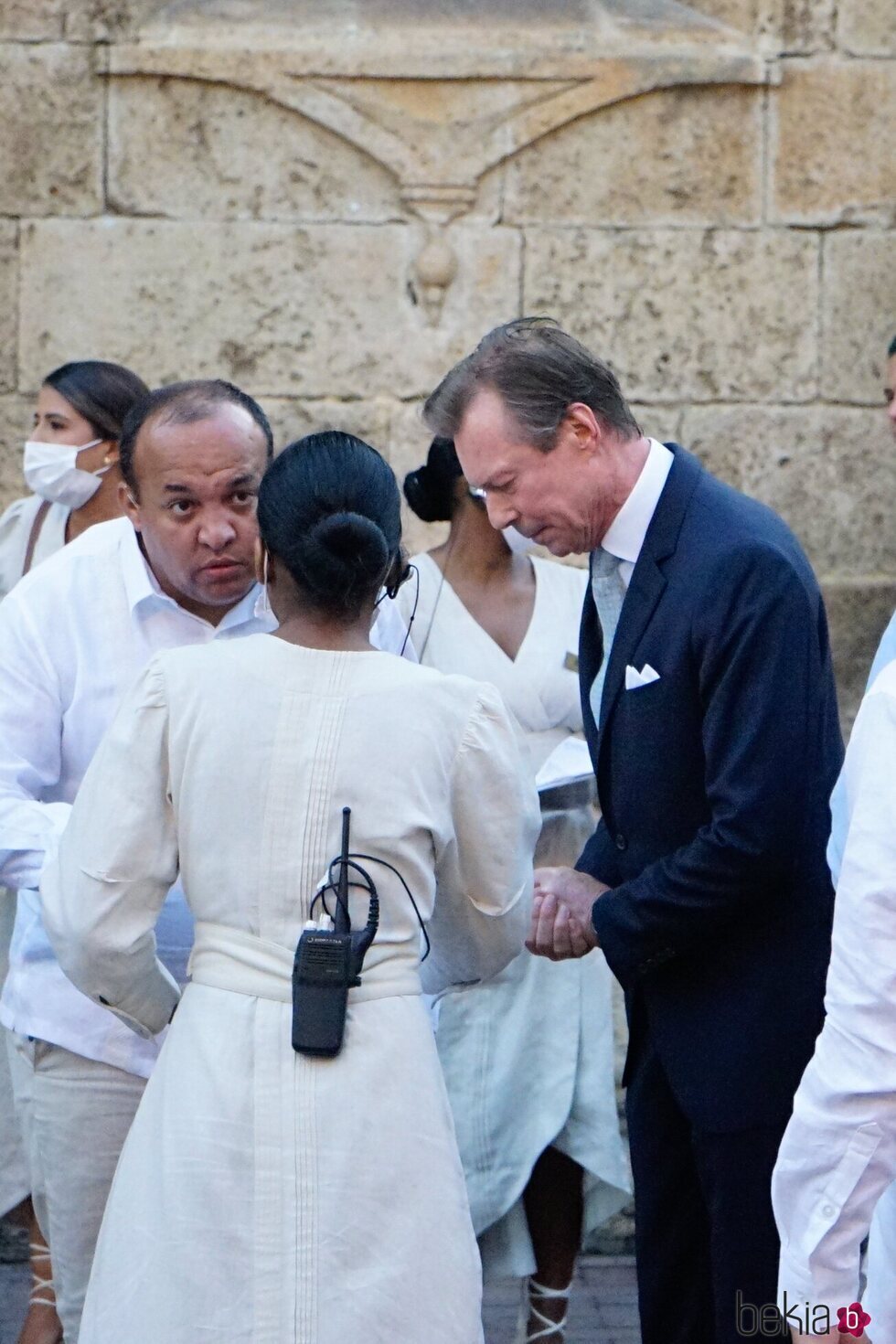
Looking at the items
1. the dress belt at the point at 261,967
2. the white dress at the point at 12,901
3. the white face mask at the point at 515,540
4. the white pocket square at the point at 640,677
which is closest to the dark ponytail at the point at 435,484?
the white face mask at the point at 515,540

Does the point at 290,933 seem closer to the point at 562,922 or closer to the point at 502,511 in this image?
the point at 562,922

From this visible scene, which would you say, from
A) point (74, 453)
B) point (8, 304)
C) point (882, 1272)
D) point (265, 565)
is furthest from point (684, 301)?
point (882, 1272)

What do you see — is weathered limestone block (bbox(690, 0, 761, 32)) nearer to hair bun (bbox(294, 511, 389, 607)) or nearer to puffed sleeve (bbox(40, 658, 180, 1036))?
hair bun (bbox(294, 511, 389, 607))

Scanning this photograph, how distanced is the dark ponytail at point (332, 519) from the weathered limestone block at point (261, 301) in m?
2.94

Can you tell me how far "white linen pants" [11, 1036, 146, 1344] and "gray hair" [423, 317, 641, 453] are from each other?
1267mm

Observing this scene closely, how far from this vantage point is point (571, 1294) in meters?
4.79

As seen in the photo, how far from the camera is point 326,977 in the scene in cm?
237

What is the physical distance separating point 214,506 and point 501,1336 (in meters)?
2.42

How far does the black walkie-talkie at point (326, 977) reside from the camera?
7.77 ft

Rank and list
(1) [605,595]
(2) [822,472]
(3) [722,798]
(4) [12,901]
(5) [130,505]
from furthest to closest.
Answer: (2) [822,472], (4) [12,901], (5) [130,505], (1) [605,595], (3) [722,798]

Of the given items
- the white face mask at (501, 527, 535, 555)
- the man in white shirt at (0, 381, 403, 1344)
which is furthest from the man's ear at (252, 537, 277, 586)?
the white face mask at (501, 527, 535, 555)

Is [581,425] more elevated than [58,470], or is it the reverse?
[581,425]

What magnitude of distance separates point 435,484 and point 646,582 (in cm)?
170

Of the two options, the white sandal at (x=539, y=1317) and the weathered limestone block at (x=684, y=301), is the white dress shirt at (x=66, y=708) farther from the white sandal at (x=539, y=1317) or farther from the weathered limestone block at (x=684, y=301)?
the weathered limestone block at (x=684, y=301)
